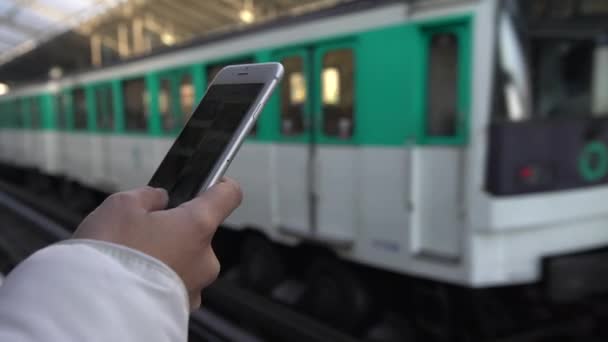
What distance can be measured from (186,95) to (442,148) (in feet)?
11.9

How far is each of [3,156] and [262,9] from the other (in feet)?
32.2

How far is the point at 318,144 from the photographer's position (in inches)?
190

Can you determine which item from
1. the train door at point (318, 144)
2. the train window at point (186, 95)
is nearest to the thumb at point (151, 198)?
the train door at point (318, 144)

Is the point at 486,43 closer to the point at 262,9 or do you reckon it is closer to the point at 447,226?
the point at 447,226

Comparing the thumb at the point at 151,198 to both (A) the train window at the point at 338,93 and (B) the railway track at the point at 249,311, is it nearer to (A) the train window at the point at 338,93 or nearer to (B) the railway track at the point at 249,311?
(B) the railway track at the point at 249,311

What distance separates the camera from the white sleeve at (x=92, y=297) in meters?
0.69

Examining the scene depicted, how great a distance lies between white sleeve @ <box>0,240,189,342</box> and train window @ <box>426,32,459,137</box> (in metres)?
3.34

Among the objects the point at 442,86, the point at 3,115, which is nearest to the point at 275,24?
the point at 442,86

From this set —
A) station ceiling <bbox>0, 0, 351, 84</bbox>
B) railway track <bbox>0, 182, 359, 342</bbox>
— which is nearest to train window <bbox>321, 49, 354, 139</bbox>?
railway track <bbox>0, 182, 359, 342</bbox>

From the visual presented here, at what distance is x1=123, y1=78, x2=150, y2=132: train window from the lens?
7.36m

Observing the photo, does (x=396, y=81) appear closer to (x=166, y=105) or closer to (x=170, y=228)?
(x=170, y=228)

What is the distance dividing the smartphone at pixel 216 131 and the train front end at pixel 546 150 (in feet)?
8.99

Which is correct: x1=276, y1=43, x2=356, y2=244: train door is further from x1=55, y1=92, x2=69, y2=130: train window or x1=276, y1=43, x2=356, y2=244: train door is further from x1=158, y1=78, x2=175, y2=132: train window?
x1=55, y1=92, x2=69, y2=130: train window

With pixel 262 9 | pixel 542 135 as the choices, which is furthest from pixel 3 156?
pixel 542 135
